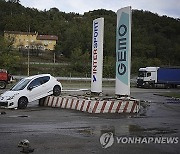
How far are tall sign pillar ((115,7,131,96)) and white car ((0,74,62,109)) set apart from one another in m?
4.74

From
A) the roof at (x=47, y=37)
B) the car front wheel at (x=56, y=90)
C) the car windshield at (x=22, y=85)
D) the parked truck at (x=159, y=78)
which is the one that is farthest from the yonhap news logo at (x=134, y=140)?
the roof at (x=47, y=37)

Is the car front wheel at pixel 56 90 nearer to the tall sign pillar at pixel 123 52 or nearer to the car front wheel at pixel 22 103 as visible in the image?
the car front wheel at pixel 22 103

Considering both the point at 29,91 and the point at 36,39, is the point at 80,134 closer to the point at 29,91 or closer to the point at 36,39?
the point at 29,91

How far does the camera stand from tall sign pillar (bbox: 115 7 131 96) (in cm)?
1720

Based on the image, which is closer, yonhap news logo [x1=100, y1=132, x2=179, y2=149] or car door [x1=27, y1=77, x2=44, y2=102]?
yonhap news logo [x1=100, y1=132, x2=179, y2=149]

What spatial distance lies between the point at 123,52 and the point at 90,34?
93432mm

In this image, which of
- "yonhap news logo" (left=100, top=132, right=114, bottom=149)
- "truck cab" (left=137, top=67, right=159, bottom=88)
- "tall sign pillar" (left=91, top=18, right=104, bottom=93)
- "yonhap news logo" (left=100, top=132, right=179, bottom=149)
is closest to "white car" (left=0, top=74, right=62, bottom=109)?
"tall sign pillar" (left=91, top=18, right=104, bottom=93)

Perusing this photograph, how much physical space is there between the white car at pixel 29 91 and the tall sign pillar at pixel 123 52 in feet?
15.5

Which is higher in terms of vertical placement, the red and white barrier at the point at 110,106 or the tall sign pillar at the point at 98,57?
the tall sign pillar at the point at 98,57

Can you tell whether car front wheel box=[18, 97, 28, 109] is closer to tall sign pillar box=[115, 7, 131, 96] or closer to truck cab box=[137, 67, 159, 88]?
tall sign pillar box=[115, 7, 131, 96]

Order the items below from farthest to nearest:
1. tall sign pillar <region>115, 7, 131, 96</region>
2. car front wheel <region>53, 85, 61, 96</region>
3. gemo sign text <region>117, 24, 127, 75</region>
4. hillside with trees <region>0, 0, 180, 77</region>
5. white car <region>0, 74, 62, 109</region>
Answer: hillside with trees <region>0, 0, 180, 77</region>, car front wheel <region>53, 85, 61, 96</region>, white car <region>0, 74, 62, 109</region>, gemo sign text <region>117, 24, 127, 75</region>, tall sign pillar <region>115, 7, 131, 96</region>

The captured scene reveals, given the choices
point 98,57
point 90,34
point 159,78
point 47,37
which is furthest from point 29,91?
point 47,37

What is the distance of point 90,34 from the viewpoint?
110 meters

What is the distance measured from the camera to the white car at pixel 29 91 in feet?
60.4
